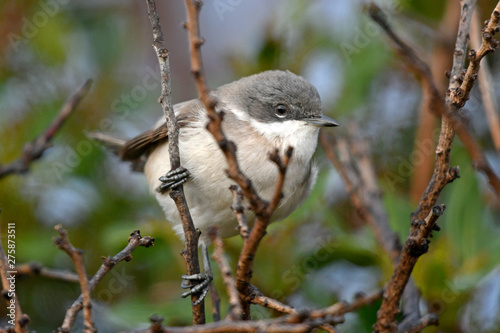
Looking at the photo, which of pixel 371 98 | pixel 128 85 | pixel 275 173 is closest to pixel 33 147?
pixel 275 173

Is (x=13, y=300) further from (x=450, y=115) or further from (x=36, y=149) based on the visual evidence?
(x=450, y=115)

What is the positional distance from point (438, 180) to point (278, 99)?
184 cm

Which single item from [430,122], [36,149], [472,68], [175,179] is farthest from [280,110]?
[472,68]

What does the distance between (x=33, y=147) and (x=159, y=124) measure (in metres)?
1.82

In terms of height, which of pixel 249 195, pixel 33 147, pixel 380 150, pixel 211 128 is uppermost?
pixel 380 150

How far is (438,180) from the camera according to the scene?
2.03 m

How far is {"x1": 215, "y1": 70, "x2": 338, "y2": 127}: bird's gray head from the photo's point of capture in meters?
3.70

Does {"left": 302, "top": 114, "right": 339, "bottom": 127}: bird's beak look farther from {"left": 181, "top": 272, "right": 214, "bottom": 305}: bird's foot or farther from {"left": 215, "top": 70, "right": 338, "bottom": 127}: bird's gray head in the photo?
{"left": 181, "top": 272, "right": 214, "bottom": 305}: bird's foot

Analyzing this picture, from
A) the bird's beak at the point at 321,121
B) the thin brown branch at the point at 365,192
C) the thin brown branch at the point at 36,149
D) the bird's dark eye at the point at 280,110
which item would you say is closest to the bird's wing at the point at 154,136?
the bird's dark eye at the point at 280,110

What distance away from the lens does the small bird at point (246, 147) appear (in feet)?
11.1

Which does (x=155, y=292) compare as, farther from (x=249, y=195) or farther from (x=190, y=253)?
(x=249, y=195)

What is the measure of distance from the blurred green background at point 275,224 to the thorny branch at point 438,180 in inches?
43.6

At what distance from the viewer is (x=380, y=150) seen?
4.47m

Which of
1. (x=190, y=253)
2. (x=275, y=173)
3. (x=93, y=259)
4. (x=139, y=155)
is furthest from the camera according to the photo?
(x=139, y=155)
